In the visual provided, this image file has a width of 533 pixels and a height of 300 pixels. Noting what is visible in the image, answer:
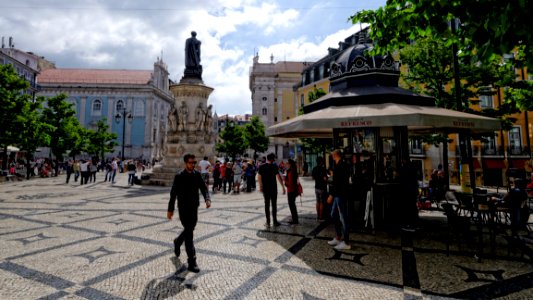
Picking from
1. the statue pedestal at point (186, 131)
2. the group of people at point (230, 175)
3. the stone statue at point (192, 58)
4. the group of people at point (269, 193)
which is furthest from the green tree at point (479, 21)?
the stone statue at point (192, 58)

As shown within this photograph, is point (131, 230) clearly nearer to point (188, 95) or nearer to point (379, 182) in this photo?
point (379, 182)

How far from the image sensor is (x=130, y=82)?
60.8 m

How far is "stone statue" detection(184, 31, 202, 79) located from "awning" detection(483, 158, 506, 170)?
2314 centimetres

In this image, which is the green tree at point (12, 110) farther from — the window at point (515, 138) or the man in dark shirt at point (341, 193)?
the window at point (515, 138)

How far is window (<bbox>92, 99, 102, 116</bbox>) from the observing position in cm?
5862

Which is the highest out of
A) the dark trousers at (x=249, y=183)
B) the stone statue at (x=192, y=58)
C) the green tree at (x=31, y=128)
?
the stone statue at (x=192, y=58)

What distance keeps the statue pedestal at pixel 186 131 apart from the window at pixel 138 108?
153 feet

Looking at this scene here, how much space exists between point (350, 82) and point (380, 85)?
802 millimetres

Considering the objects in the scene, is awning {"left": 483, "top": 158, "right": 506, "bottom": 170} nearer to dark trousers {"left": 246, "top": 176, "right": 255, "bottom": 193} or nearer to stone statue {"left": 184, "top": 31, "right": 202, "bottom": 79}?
dark trousers {"left": 246, "top": 176, "right": 255, "bottom": 193}

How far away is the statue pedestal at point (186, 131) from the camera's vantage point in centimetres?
1738

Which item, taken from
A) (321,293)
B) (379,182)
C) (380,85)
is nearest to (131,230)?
(321,293)

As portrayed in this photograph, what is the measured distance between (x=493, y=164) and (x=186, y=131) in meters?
23.5

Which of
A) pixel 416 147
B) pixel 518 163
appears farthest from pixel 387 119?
pixel 416 147

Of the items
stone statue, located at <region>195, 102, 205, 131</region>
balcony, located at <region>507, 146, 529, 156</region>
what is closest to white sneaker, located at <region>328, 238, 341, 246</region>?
stone statue, located at <region>195, 102, 205, 131</region>
